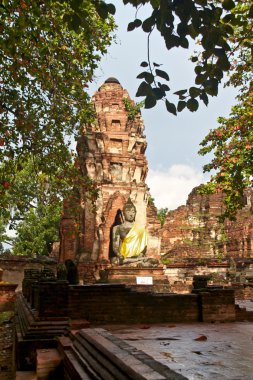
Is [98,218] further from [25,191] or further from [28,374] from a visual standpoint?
[28,374]

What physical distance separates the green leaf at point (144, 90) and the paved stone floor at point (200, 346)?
2378mm

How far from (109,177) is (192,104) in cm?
1749

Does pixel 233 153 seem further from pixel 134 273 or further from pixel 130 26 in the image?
pixel 130 26

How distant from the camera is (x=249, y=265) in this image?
803 inches

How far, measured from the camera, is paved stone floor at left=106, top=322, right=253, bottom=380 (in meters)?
3.79

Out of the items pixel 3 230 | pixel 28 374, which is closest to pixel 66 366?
pixel 28 374

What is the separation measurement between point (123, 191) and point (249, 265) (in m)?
7.02

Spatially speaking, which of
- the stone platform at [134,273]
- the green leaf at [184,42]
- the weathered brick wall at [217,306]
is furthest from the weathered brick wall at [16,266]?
the green leaf at [184,42]

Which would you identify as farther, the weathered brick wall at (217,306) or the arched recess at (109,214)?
the arched recess at (109,214)

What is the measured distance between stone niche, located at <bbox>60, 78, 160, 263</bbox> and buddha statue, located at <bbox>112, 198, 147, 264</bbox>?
799 mm

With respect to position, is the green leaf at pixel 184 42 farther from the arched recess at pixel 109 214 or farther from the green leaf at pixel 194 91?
the arched recess at pixel 109 214

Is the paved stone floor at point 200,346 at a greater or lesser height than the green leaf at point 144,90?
lesser

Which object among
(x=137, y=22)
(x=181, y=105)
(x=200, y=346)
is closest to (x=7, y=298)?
(x=200, y=346)

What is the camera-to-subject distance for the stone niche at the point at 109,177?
66.5 feet
